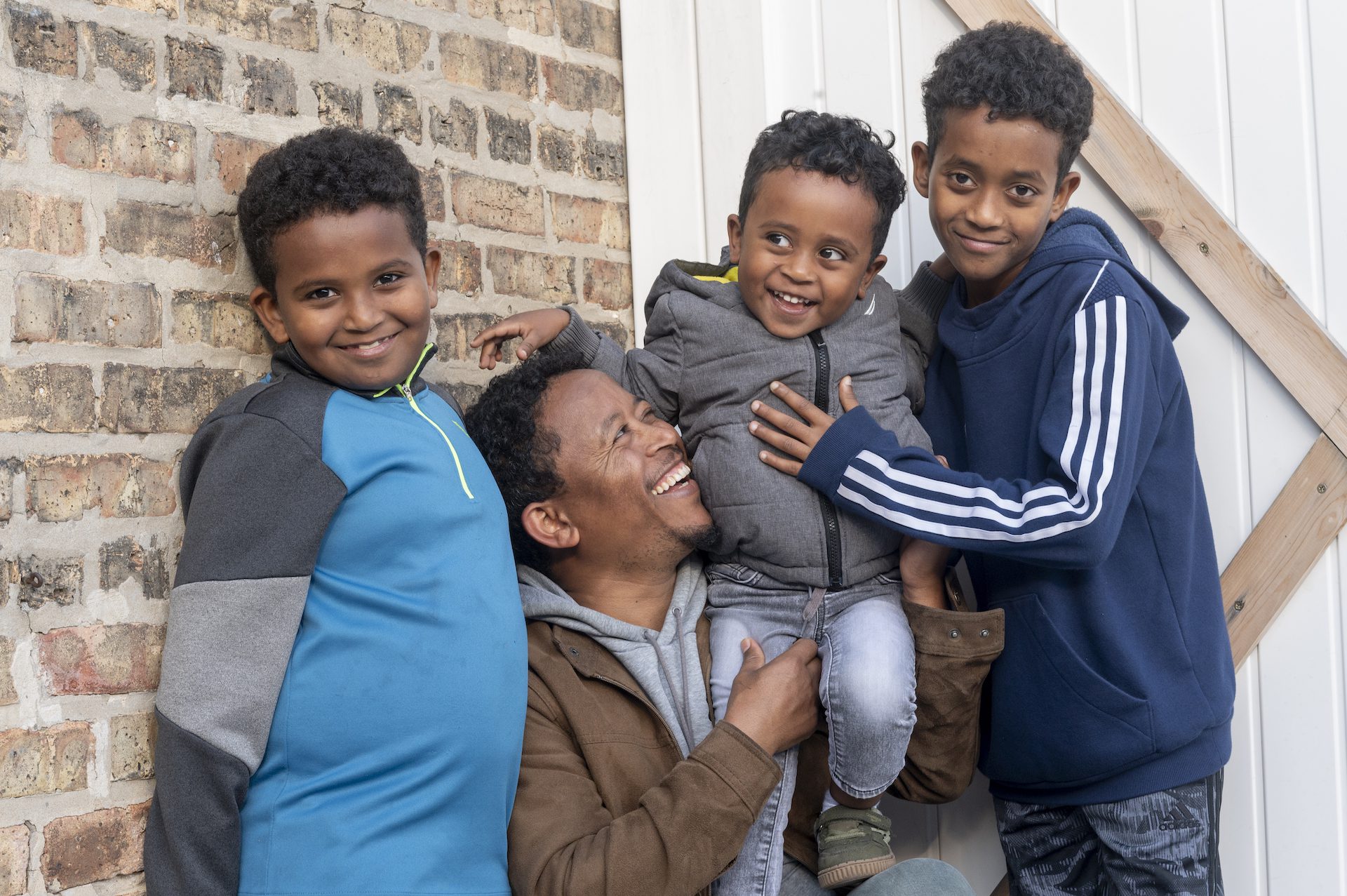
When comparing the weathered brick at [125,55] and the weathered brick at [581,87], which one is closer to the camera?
the weathered brick at [125,55]

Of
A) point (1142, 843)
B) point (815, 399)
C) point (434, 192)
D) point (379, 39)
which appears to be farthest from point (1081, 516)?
point (379, 39)

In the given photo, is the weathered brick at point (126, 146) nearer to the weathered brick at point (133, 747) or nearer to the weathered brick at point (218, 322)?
the weathered brick at point (218, 322)

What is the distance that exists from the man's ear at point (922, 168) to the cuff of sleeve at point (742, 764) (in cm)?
115

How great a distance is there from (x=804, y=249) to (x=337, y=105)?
1001 millimetres

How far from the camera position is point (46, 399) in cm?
190

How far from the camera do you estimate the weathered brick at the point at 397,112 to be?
7.98 feet

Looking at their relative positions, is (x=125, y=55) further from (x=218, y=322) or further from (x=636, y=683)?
(x=636, y=683)

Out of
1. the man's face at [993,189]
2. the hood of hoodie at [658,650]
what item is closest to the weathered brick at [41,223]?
the hood of hoodie at [658,650]

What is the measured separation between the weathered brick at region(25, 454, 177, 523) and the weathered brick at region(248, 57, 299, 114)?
71 cm

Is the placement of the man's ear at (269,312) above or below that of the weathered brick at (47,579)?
above

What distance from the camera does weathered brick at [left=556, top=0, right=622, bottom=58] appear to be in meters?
2.89

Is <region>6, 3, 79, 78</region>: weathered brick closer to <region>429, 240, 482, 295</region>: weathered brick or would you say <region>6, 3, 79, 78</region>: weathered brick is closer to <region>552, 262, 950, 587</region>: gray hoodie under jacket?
<region>429, 240, 482, 295</region>: weathered brick

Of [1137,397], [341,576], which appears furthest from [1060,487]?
[341,576]

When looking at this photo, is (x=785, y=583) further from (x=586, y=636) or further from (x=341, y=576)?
(x=341, y=576)
